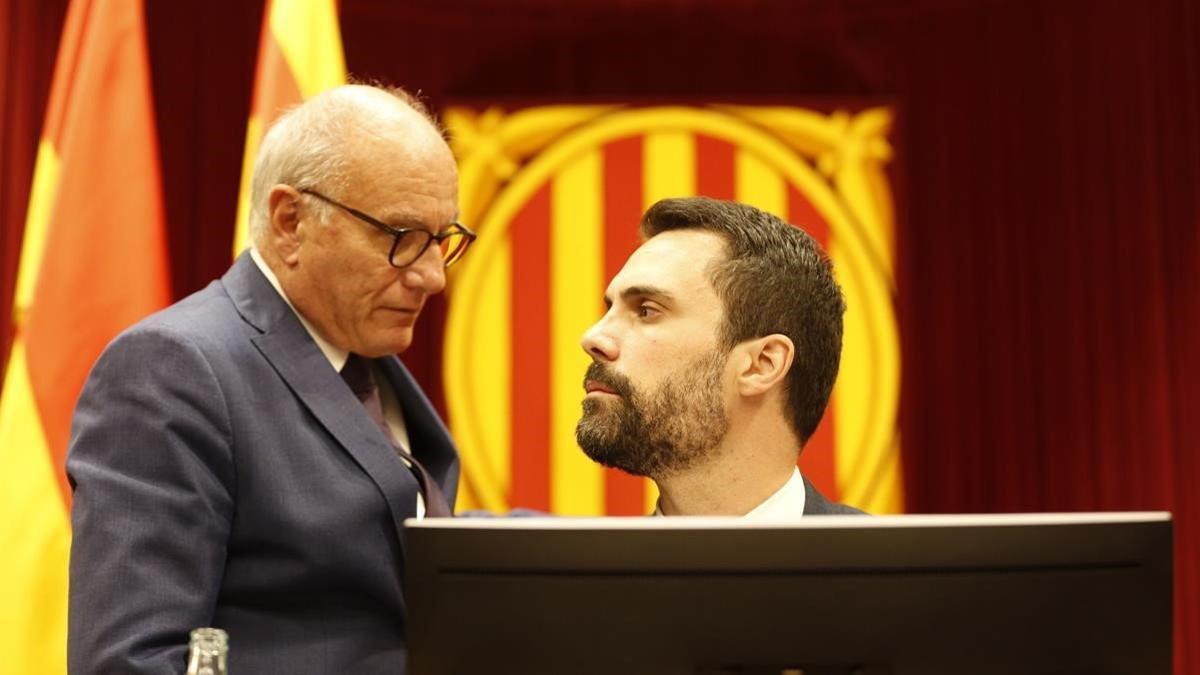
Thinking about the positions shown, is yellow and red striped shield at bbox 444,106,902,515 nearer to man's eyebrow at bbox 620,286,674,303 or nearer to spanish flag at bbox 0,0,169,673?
spanish flag at bbox 0,0,169,673

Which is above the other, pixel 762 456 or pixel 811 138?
pixel 811 138

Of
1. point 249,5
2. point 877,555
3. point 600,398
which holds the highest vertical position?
point 249,5

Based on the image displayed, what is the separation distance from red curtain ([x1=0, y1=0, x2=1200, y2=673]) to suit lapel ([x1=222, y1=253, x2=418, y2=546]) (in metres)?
2.41

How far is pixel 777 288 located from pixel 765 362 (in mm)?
122

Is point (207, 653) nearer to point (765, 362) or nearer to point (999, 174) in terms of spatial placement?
point (765, 362)

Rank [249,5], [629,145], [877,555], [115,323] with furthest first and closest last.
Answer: [629,145] → [249,5] → [115,323] → [877,555]

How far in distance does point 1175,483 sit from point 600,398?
3.15m

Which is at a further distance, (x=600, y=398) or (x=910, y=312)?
(x=910, y=312)

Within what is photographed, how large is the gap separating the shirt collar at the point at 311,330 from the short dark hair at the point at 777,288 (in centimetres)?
56

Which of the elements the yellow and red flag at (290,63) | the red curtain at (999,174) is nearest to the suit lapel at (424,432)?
the yellow and red flag at (290,63)

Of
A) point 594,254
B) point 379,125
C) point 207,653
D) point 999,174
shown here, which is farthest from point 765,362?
point 999,174

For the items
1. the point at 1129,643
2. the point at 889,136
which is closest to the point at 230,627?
the point at 1129,643

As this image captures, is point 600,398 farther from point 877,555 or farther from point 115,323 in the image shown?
point 115,323

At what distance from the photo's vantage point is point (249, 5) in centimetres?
431
